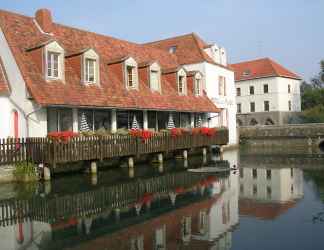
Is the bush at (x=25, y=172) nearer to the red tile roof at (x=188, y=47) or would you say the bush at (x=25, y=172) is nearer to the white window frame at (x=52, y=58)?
the white window frame at (x=52, y=58)

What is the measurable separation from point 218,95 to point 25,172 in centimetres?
2233

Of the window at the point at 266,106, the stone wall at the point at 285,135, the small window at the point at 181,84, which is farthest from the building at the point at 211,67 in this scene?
the window at the point at 266,106

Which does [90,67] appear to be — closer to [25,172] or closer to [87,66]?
[87,66]

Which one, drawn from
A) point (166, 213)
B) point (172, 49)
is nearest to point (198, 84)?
point (172, 49)

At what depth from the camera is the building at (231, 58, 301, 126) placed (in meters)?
57.8

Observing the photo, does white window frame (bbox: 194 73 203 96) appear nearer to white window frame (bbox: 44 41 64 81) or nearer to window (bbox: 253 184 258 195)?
white window frame (bbox: 44 41 64 81)

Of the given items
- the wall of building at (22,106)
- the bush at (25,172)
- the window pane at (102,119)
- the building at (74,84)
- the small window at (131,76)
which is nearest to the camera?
the bush at (25,172)

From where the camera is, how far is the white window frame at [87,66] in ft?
67.2

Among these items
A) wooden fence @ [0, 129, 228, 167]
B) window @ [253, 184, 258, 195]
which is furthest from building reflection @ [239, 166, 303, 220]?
wooden fence @ [0, 129, 228, 167]

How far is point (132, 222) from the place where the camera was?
9.22m

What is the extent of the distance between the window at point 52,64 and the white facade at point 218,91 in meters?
15.7

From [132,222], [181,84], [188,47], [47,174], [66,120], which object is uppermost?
[188,47]

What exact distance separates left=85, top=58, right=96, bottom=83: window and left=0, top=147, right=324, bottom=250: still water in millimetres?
6328

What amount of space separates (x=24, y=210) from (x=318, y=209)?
25.4 feet
